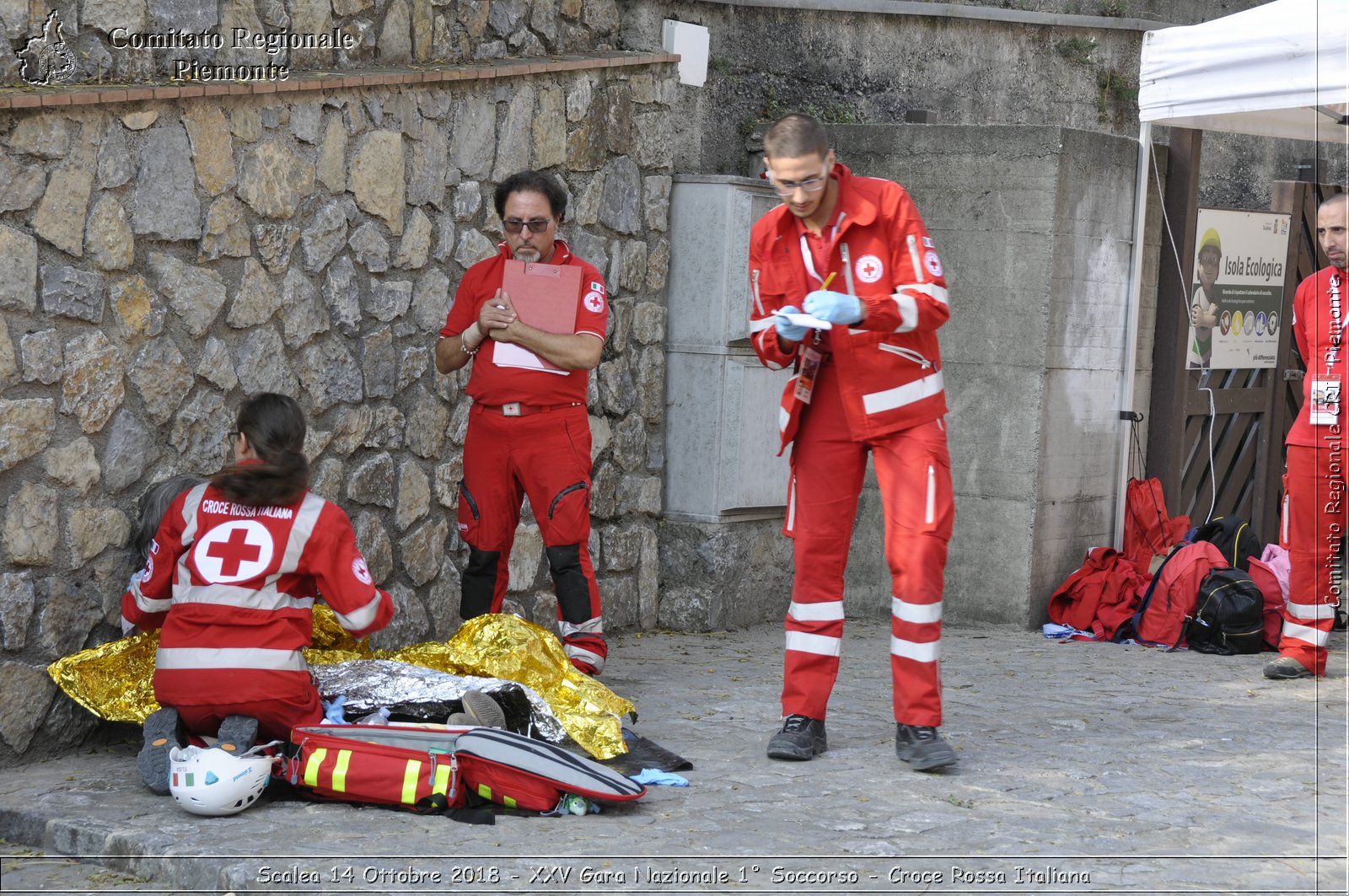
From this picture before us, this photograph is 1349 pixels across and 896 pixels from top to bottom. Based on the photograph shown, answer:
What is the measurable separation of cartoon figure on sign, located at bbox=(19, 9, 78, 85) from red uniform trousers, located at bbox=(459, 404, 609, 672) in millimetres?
1840

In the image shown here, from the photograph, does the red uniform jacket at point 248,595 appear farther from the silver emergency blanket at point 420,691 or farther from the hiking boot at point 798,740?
the hiking boot at point 798,740

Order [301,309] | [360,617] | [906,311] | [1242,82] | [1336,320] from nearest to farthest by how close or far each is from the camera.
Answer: [360,617] → [906,311] → [301,309] → [1336,320] → [1242,82]

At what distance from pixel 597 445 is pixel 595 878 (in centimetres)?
360

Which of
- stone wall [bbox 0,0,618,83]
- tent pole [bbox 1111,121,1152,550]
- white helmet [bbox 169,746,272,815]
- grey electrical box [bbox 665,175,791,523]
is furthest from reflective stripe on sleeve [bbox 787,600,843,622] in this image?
tent pole [bbox 1111,121,1152,550]

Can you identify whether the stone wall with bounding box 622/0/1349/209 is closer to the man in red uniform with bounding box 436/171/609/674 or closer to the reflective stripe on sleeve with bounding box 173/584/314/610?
the man in red uniform with bounding box 436/171/609/674

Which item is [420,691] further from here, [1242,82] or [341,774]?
[1242,82]

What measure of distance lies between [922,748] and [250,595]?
2.04 metres

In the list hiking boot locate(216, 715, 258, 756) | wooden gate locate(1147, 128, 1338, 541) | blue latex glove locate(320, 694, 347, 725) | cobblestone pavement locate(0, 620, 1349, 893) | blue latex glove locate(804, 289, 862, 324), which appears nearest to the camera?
cobblestone pavement locate(0, 620, 1349, 893)

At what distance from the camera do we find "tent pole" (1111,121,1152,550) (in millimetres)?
8227

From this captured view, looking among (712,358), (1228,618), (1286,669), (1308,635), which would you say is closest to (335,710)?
(712,358)

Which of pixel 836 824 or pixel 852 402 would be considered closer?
pixel 836 824

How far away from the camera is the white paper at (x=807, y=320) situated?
179 inches

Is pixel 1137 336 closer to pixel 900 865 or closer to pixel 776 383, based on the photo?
pixel 776 383

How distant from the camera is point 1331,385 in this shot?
6.68 meters
